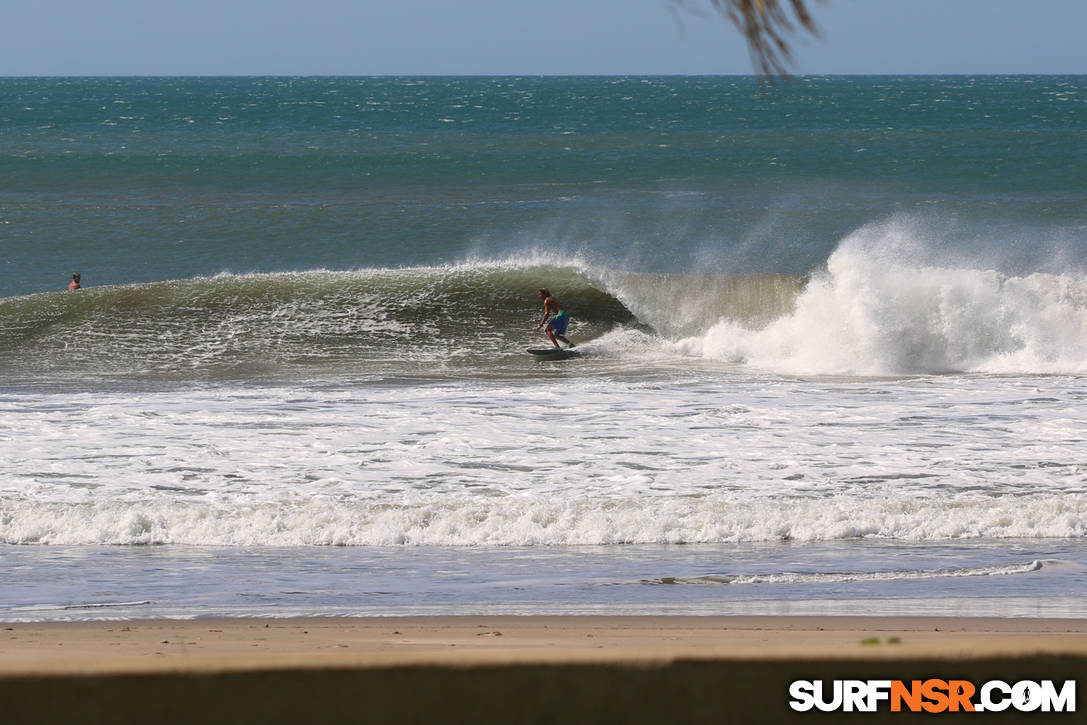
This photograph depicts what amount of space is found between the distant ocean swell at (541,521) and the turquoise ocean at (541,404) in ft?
0.09

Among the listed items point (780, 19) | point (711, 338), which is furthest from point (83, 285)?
point (780, 19)

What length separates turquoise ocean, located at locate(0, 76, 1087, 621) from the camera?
24.4 ft

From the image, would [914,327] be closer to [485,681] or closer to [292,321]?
[292,321]

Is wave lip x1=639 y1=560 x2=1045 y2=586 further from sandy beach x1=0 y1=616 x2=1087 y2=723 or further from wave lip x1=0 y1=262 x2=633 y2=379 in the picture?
wave lip x1=0 y1=262 x2=633 y2=379

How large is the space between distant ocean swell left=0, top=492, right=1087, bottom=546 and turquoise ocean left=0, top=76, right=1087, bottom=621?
0.09ft

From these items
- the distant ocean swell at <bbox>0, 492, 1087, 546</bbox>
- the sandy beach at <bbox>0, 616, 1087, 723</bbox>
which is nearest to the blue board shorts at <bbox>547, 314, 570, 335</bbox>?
the distant ocean swell at <bbox>0, 492, 1087, 546</bbox>

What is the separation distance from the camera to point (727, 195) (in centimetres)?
3975

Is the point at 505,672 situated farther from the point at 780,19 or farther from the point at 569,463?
the point at 569,463

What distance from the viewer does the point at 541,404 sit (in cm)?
1265

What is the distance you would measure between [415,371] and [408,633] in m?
10.7

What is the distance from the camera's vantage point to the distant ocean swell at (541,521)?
8289mm

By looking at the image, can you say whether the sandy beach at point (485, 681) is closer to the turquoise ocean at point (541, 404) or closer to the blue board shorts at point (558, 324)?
the turquoise ocean at point (541, 404)

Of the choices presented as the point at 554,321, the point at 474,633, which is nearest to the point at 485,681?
the point at 474,633

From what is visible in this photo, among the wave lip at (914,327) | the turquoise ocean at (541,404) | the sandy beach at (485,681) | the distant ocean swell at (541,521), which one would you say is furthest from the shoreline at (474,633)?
the wave lip at (914,327)
